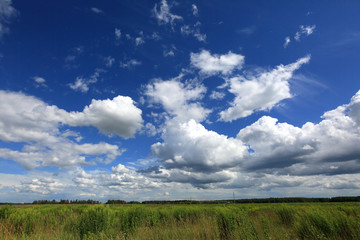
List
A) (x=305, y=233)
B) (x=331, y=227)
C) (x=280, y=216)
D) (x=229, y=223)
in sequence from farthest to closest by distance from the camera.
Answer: (x=280, y=216)
(x=229, y=223)
(x=305, y=233)
(x=331, y=227)

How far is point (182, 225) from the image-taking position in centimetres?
1270

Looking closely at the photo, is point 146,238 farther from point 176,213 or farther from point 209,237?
point 176,213

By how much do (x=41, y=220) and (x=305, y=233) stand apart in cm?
1663

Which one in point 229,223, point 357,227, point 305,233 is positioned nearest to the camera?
point 357,227

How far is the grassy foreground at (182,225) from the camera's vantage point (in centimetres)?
852

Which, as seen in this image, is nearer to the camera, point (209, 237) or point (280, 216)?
point (209, 237)

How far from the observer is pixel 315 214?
9.70m

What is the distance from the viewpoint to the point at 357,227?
7.60 meters

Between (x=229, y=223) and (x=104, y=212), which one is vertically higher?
(x=104, y=212)

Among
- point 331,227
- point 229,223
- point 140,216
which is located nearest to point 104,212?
point 140,216

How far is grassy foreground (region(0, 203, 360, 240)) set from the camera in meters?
8.52

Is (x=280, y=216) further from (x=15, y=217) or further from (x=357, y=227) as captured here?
(x=15, y=217)

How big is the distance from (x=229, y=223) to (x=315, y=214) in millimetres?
4958

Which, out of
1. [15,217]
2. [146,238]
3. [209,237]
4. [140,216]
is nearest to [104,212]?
[140,216]
